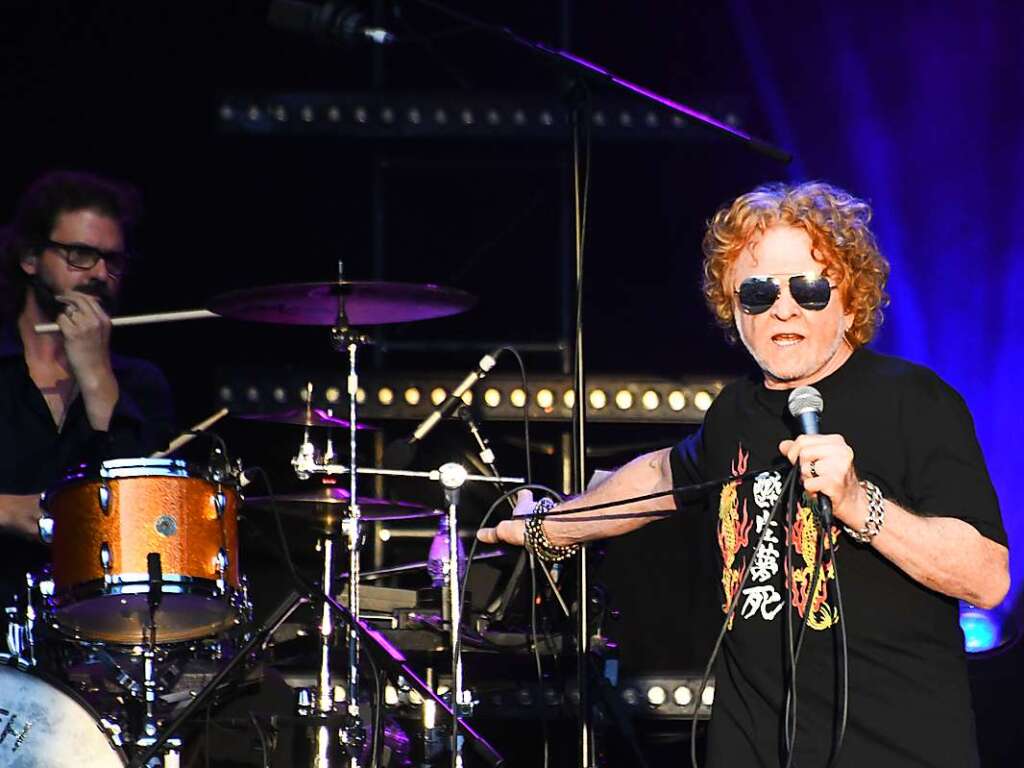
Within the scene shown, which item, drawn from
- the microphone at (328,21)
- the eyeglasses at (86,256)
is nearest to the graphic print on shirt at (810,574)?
the microphone at (328,21)

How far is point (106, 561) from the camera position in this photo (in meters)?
4.11

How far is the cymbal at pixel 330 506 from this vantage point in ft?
14.7

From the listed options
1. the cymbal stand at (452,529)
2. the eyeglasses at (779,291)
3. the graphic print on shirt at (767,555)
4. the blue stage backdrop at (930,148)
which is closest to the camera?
the graphic print on shirt at (767,555)

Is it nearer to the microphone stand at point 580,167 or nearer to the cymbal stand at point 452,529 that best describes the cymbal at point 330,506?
the cymbal stand at point 452,529

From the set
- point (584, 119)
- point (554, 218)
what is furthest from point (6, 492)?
point (584, 119)

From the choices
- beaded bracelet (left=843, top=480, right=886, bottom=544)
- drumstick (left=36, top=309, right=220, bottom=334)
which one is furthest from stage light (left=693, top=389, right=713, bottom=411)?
beaded bracelet (left=843, top=480, right=886, bottom=544)

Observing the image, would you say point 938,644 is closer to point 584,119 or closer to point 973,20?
point 584,119

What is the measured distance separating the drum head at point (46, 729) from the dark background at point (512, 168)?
4.86 ft

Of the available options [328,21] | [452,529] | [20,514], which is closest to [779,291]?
[328,21]

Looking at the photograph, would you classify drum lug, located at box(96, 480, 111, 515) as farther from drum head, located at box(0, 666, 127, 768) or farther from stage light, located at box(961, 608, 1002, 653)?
stage light, located at box(961, 608, 1002, 653)

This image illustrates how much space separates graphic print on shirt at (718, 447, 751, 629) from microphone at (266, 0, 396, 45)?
1.21m

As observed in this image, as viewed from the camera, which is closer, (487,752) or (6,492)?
(487,752)

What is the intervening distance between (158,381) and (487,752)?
1.87m

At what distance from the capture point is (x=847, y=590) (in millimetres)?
2930
